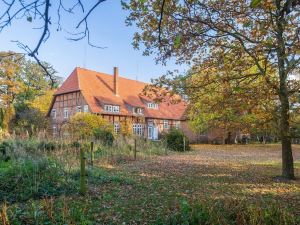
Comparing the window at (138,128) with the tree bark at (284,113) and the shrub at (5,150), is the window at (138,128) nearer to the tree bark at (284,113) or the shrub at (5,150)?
the shrub at (5,150)

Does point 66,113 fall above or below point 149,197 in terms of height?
above

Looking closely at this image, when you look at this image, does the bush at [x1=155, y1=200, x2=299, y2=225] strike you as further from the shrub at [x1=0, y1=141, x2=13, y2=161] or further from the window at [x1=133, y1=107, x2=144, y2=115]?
the window at [x1=133, y1=107, x2=144, y2=115]

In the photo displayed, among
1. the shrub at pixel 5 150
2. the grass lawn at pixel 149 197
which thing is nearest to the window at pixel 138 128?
the grass lawn at pixel 149 197

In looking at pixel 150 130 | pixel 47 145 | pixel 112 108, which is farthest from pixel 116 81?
pixel 47 145

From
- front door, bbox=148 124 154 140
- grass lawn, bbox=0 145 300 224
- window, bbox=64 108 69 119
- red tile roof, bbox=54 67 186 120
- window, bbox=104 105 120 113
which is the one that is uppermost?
red tile roof, bbox=54 67 186 120

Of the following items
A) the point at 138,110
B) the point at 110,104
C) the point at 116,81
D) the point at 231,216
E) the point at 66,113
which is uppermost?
the point at 116,81

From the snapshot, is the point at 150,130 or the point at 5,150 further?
the point at 150,130

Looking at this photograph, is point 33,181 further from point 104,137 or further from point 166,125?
point 166,125

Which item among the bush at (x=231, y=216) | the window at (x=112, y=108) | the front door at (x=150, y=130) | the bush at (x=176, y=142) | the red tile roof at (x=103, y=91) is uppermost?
the red tile roof at (x=103, y=91)

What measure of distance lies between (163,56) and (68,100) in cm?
2680

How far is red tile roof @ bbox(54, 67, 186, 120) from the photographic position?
3269 cm

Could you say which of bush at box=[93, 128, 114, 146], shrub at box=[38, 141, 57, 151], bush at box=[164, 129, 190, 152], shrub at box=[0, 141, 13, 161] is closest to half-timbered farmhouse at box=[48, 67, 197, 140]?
bush at box=[164, 129, 190, 152]

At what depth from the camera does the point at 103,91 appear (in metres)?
34.8

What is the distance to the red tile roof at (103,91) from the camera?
107ft
